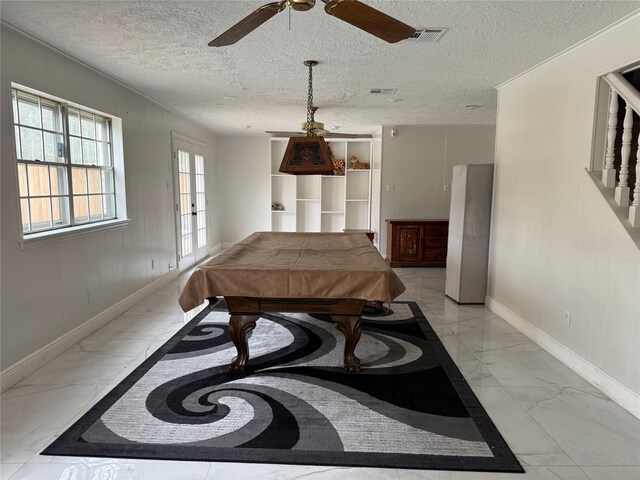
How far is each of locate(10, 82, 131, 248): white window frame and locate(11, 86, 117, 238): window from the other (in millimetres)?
11

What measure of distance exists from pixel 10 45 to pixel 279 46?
1.89m

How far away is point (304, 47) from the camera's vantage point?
326 centimetres

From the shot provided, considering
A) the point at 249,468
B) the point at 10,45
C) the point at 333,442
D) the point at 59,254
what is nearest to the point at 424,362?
the point at 333,442

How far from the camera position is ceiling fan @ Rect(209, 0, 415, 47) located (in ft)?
5.87

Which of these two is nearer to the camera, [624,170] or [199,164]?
[624,170]

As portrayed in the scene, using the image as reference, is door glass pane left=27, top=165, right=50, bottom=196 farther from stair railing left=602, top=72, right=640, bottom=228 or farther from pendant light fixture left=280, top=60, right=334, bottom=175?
stair railing left=602, top=72, right=640, bottom=228

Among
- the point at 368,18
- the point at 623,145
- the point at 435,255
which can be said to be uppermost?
the point at 368,18

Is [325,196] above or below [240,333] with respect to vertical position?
above

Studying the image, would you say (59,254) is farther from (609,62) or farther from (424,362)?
(609,62)

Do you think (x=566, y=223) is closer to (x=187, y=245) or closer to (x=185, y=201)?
(x=185, y=201)

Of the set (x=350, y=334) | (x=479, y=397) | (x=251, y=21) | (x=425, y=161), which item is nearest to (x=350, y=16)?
(x=251, y=21)

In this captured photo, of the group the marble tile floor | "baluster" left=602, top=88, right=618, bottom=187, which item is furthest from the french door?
"baluster" left=602, top=88, right=618, bottom=187

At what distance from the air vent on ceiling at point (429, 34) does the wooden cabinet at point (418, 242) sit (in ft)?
13.6

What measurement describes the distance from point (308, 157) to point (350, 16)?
1.82 m
